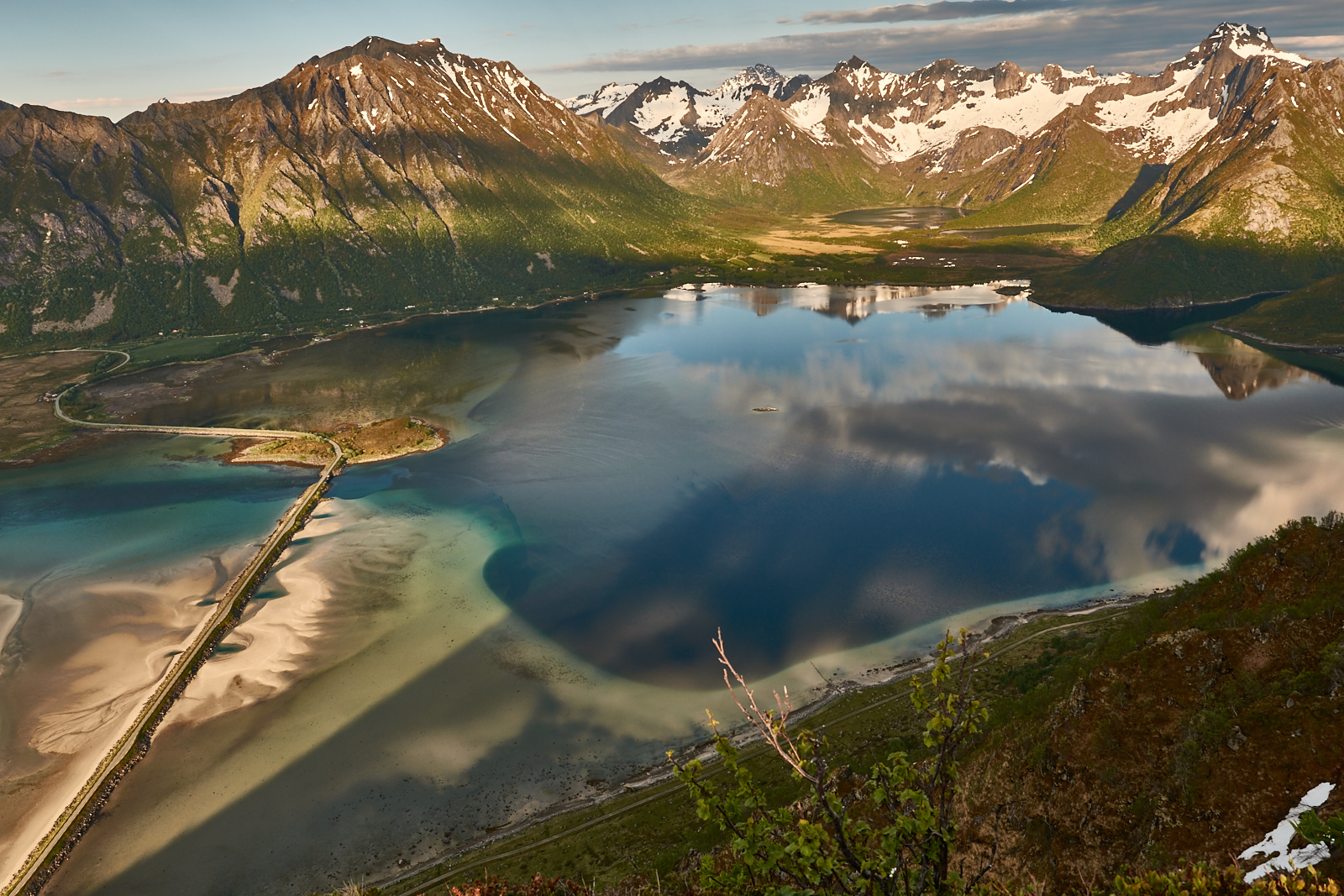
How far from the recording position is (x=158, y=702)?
211 feet

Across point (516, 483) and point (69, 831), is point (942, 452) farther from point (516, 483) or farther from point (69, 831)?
point (69, 831)

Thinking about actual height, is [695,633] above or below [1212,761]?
below

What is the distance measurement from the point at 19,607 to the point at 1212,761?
362 feet

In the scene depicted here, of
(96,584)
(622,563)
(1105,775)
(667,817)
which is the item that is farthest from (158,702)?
(1105,775)

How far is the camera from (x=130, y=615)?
78.4 meters

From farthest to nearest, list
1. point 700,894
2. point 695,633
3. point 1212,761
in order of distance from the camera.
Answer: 1. point 695,633
2. point 1212,761
3. point 700,894

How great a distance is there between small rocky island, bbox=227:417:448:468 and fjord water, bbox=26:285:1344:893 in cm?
562

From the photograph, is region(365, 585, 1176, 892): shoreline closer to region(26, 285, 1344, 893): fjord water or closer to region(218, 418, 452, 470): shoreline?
region(26, 285, 1344, 893): fjord water

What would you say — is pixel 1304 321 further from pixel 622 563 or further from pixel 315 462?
pixel 315 462

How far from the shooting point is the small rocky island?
126562mm

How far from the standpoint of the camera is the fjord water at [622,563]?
5519 cm

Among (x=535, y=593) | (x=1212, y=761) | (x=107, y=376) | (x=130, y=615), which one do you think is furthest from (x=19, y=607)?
(x=107, y=376)

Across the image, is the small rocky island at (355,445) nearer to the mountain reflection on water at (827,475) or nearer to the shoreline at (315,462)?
the shoreline at (315,462)

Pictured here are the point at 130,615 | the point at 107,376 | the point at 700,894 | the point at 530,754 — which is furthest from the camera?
the point at 107,376
